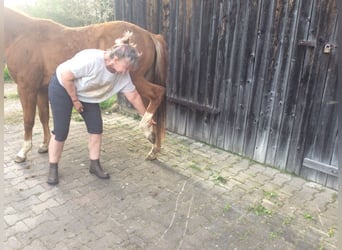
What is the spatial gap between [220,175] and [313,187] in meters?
1.00

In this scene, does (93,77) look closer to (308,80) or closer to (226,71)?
(226,71)

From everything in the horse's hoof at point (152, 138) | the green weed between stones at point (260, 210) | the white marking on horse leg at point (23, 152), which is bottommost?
the green weed between stones at point (260, 210)

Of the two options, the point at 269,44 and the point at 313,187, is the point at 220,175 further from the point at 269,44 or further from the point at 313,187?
the point at 269,44

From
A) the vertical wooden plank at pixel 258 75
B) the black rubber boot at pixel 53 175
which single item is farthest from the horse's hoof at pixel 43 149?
the vertical wooden plank at pixel 258 75

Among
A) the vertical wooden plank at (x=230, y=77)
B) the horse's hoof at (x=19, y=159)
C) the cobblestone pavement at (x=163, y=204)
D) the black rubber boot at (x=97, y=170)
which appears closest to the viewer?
the cobblestone pavement at (x=163, y=204)

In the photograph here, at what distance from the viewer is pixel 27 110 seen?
344cm

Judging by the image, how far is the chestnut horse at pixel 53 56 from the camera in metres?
3.28

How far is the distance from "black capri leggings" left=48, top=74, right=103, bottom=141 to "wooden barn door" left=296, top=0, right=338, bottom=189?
7.30 ft

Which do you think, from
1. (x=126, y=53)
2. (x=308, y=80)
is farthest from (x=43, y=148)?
(x=308, y=80)

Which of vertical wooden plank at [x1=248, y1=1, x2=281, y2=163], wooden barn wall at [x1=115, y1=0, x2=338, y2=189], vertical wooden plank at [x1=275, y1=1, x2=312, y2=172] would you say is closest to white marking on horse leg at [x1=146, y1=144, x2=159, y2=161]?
wooden barn wall at [x1=115, y1=0, x2=338, y2=189]

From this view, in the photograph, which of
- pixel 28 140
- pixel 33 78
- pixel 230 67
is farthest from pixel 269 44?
pixel 28 140

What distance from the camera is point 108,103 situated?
566cm

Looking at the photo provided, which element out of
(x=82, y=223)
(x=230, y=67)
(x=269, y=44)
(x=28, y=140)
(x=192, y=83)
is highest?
(x=269, y=44)

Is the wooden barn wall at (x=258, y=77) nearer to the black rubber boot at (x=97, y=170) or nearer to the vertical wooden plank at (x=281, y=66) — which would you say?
the vertical wooden plank at (x=281, y=66)
